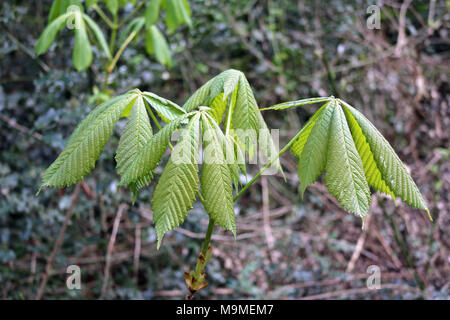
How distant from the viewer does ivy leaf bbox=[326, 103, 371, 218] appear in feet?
2.42

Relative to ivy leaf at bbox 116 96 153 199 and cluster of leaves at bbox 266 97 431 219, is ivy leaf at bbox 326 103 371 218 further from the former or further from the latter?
ivy leaf at bbox 116 96 153 199

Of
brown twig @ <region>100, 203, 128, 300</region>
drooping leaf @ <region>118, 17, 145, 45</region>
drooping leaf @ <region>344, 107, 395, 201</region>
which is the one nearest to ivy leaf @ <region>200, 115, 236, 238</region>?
drooping leaf @ <region>344, 107, 395, 201</region>

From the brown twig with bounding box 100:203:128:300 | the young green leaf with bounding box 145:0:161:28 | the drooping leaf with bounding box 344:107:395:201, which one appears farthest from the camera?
the brown twig with bounding box 100:203:128:300

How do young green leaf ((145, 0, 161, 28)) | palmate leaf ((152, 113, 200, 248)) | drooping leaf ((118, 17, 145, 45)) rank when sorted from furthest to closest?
drooping leaf ((118, 17, 145, 45)) < young green leaf ((145, 0, 161, 28)) < palmate leaf ((152, 113, 200, 248))

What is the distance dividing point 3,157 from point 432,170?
8.86ft

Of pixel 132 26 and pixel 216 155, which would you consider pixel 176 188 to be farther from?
pixel 132 26

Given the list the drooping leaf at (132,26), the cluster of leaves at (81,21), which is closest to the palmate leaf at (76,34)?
the cluster of leaves at (81,21)

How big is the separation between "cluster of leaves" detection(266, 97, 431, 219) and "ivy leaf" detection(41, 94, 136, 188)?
0.38 metres

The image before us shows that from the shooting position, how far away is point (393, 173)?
2.56ft

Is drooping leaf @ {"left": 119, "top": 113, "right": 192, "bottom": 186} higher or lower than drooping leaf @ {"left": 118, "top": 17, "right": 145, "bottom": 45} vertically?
lower

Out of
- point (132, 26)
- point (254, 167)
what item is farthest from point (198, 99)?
point (254, 167)

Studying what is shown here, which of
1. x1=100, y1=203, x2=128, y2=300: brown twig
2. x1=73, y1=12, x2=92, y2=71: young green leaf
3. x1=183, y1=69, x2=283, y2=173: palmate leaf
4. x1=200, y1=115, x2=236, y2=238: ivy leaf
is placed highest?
x1=73, y1=12, x2=92, y2=71: young green leaf

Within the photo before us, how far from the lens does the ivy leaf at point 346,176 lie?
0.74m
